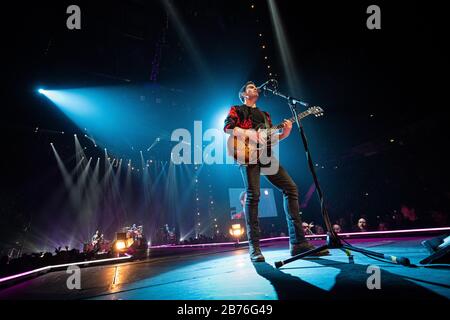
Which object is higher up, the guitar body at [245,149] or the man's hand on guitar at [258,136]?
the man's hand on guitar at [258,136]

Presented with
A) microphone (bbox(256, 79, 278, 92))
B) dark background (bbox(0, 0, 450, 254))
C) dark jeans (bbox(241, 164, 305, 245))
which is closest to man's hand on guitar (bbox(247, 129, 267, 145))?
dark jeans (bbox(241, 164, 305, 245))

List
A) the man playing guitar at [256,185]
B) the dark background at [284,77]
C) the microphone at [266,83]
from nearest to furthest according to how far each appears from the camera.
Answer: the man playing guitar at [256,185] < the microphone at [266,83] < the dark background at [284,77]

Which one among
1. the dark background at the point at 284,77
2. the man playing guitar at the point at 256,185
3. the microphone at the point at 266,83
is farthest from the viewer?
the dark background at the point at 284,77

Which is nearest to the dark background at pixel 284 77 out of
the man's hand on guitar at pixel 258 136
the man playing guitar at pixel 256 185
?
the man playing guitar at pixel 256 185

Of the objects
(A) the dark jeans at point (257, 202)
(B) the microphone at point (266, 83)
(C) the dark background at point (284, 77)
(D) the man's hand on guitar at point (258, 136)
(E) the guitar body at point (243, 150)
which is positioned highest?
(C) the dark background at point (284, 77)

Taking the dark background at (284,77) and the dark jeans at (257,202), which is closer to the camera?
the dark jeans at (257,202)

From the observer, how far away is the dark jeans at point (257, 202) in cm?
258

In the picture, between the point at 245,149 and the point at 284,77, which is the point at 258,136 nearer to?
the point at 245,149

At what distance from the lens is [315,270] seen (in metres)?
1.79

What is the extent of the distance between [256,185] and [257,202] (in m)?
0.18

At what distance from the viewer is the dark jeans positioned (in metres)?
2.58

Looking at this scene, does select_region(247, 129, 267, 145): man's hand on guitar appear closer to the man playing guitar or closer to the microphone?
the man playing guitar

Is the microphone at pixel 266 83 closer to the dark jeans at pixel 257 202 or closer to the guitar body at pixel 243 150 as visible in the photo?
the guitar body at pixel 243 150
